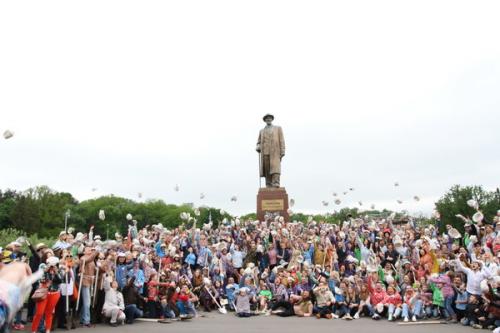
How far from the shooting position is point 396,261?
610 inches

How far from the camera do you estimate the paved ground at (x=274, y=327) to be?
10797 millimetres

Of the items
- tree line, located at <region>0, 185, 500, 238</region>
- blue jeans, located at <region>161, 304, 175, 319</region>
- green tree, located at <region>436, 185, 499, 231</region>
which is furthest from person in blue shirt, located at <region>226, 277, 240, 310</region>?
green tree, located at <region>436, 185, 499, 231</region>

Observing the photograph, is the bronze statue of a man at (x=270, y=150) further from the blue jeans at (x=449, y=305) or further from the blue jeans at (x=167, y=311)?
the blue jeans at (x=449, y=305)

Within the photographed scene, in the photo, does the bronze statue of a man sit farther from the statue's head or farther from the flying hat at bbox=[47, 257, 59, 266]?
the flying hat at bbox=[47, 257, 59, 266]

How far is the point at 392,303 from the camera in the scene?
12914 millimetres

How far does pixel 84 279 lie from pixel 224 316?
4.04 meters

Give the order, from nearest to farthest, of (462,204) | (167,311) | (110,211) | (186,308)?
(167,311) → (186,308) → (462,204) → (110,211)

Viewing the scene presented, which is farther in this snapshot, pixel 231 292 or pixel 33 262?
pixel 231 292

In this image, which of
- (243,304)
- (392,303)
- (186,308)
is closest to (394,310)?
(392,303)

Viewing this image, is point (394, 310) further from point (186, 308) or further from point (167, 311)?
point (167, 311)

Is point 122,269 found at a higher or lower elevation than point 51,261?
lower

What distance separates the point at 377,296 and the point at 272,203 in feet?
28.9

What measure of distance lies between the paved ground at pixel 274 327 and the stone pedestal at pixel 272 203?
8.63m

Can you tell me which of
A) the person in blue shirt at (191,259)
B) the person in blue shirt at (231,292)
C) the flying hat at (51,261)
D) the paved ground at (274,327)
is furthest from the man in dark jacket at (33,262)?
the person in blue shirt at (231,292)
